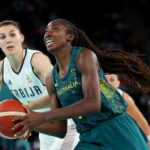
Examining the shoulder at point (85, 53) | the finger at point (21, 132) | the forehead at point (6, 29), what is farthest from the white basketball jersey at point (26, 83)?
the finger at point (21, 132)

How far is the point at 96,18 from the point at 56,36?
33.8 ft

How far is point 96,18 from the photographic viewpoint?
42.4 feet

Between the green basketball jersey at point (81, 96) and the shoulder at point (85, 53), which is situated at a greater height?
the shoulder at point (85, 53)

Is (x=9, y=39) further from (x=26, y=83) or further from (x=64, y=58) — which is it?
(x=64, y=58)

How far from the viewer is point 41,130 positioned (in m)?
2.84

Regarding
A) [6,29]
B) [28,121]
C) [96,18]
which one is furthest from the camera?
[96,18]

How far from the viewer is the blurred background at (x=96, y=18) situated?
1136 centimetres

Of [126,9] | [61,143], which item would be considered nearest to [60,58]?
[61,143]

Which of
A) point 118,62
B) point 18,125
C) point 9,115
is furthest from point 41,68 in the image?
point 18,125

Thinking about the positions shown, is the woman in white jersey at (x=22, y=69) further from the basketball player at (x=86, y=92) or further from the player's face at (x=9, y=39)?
the basketball player at (x=86, y=92)

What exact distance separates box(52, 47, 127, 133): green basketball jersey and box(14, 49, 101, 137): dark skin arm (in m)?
0.12

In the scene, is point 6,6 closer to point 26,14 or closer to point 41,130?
point 26,14

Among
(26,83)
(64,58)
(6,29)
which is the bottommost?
(26,83)

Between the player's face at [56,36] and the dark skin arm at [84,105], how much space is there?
10.4 inches
